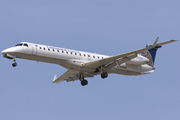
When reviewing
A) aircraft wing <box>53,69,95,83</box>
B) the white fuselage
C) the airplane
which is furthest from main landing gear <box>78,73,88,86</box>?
the white fuselage

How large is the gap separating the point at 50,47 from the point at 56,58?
1103mm

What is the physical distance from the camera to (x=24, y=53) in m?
27.3

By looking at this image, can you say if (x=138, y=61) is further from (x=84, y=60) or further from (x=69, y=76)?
(x=69, y=76)

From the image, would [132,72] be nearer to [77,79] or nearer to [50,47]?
[77,79]

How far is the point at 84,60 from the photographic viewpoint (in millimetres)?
29766

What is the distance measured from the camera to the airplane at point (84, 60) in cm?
2738

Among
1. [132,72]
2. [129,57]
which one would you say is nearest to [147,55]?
[132,72]

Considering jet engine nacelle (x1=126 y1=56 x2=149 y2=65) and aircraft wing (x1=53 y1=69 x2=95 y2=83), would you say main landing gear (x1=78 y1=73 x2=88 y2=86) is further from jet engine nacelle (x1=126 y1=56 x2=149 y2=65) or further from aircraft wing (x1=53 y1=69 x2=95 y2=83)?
jet engine nacelle (x1=126 y1=56 x2=149 y2=65)

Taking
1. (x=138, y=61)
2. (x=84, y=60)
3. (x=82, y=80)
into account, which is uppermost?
(x=138, y=61)

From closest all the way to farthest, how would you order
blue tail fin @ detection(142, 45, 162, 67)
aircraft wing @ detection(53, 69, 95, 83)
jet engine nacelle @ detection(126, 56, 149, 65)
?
aircraft wing @ detection(53, 69, 95, 83), jet engine nacelle @ detection(126, 56, 149, 65), blue tail fin @ detection(142, 45, 162, 67)

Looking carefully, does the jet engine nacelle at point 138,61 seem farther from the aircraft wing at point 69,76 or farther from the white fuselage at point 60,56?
the aircraft wing at point 69,76

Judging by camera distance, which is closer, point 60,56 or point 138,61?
point 60,56

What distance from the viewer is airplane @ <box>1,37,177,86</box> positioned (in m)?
27.4

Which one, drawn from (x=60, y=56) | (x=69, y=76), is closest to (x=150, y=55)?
(x=69, y=76)
